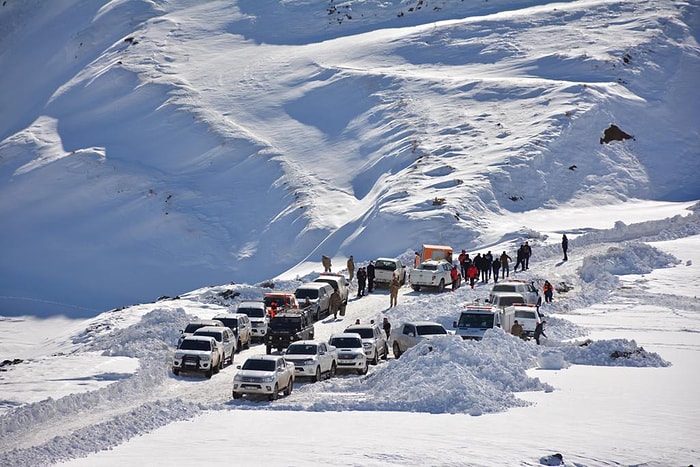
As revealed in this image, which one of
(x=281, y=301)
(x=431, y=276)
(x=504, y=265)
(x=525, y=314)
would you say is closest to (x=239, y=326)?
(x=281, y=301)

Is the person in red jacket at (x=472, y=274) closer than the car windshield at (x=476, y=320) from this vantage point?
No

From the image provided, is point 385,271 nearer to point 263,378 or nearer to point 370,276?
point 370,276

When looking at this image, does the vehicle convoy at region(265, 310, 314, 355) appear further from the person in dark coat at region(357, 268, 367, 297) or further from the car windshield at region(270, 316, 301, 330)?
the person in dark coat at region(357, 268, 367, 297)

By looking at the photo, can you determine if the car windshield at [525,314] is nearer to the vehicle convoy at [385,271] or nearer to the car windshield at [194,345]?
the car windshield at [194,345]

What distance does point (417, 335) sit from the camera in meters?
38.4

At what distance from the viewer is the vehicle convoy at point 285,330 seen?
39.2 m

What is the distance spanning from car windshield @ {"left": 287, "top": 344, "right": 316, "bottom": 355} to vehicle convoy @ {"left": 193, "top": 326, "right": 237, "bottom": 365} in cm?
304

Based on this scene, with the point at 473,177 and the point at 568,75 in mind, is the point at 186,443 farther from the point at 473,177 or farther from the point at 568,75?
the point at 568,75

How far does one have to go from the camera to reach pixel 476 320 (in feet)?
127

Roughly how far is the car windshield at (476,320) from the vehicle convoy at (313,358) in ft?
17.3

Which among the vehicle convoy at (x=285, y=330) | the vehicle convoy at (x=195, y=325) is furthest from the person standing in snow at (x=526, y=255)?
the vehicle convoy at (x=195, y=325)

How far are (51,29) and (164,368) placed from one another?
85681 millimetres

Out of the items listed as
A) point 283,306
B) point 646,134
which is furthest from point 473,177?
point 283,306


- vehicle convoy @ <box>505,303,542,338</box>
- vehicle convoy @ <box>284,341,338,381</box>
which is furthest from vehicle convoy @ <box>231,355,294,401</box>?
Answer: vehicle convoy @ <box>505,303,542,338</box>
